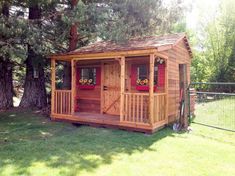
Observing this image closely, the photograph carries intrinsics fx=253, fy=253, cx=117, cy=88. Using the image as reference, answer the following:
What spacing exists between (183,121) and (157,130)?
3.29 ft

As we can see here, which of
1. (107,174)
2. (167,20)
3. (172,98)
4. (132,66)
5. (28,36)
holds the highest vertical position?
(167,20)

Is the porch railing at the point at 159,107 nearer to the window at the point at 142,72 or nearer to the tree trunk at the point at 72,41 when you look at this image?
the window at the point at 142,72

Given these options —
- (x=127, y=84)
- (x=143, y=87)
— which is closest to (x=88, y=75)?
(x=127, y=84)

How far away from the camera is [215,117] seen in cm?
1074

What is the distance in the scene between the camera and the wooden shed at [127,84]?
789cm

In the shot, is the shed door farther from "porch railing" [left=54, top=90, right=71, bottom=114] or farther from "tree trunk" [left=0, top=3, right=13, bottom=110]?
"tree trunk" [left=0, top=3, right=13, bottom=110]

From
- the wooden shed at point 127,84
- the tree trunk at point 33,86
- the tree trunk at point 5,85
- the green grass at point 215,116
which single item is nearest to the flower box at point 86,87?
the wooden shed at point 127,84

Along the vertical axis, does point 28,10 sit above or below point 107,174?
above

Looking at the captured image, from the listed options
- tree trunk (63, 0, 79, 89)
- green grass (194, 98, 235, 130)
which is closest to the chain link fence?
green grass (194, 98, 235, 130)

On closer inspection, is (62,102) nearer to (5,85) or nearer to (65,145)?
(65,145)

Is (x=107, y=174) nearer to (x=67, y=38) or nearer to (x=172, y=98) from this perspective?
(x=172, y=98)

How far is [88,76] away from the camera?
35.4 feet

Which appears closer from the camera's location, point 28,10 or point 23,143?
point 23,143

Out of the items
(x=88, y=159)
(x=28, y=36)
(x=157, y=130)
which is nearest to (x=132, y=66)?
(x=157, y=130)
